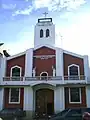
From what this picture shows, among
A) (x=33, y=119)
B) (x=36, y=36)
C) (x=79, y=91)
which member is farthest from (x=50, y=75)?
(x=36, y=36)

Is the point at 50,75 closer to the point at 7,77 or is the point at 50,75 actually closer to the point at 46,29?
the point at 7,77

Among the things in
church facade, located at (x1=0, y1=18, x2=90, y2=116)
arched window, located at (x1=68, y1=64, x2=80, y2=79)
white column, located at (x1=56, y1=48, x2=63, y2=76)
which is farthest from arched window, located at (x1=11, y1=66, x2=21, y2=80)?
arched window, located at (x1=68, y1=64, x2=80, y2=79)

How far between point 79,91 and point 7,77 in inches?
344

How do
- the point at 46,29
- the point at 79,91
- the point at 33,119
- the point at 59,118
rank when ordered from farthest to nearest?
the point at 46,29
the point at 79,91
the point at 33,119
the point at 59,118

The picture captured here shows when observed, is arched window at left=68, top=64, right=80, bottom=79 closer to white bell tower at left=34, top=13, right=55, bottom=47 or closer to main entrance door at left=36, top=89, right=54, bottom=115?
main entrance door at left=36, top=89, right=54, bottom=115

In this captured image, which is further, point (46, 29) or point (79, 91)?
point (46, 29)

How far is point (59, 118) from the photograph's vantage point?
1816 centimetres

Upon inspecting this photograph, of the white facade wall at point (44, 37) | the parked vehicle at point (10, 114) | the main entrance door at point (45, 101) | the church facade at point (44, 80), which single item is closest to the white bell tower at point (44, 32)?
the white facade wall at point (44, 37)

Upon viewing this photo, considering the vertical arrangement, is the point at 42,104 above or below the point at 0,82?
below

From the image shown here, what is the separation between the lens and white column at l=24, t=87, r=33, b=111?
1011 inches

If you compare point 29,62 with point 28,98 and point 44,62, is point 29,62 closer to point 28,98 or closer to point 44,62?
point 44,62

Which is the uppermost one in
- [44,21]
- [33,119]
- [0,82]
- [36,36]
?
[44,21]

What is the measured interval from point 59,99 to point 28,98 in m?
3.57

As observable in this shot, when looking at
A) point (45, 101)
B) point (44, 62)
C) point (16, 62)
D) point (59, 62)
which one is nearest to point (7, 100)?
point (45, 101)
